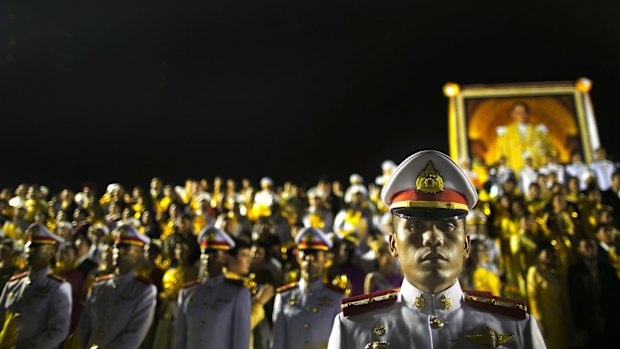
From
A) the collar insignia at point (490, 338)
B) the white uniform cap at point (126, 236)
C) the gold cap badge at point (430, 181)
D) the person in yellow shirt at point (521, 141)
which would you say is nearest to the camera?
the collar insignia at point (490, 338)

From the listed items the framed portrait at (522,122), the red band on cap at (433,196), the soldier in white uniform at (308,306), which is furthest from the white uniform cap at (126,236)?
the framed portrait at (522,122)

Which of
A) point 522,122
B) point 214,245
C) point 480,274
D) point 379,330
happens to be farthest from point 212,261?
point 522,122

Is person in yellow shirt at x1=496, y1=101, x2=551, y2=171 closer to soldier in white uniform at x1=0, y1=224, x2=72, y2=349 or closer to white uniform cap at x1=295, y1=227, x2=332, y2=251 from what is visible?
white uniform cap at x1=295, y1=227, x2=332, y2=251

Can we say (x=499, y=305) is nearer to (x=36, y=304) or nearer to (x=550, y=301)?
(x=36, y=304)

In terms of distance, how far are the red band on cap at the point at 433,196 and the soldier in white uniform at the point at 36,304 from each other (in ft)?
13.8

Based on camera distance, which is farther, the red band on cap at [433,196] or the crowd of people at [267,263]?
the crowd of people at [267,263]

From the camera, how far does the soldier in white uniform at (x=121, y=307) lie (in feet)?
14.8

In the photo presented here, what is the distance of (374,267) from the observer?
24.7 feet

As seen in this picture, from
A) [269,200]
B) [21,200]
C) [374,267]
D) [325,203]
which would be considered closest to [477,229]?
[374,267]

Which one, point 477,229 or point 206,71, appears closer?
point 477,229

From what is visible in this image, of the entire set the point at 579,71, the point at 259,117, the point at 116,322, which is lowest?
the point at 116,322

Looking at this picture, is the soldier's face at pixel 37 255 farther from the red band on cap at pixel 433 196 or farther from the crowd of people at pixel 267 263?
the red band on cap at pixel 433 196

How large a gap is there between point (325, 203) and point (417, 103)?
32.3 feet

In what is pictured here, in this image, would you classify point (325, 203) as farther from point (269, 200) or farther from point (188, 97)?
point (188, 97)
